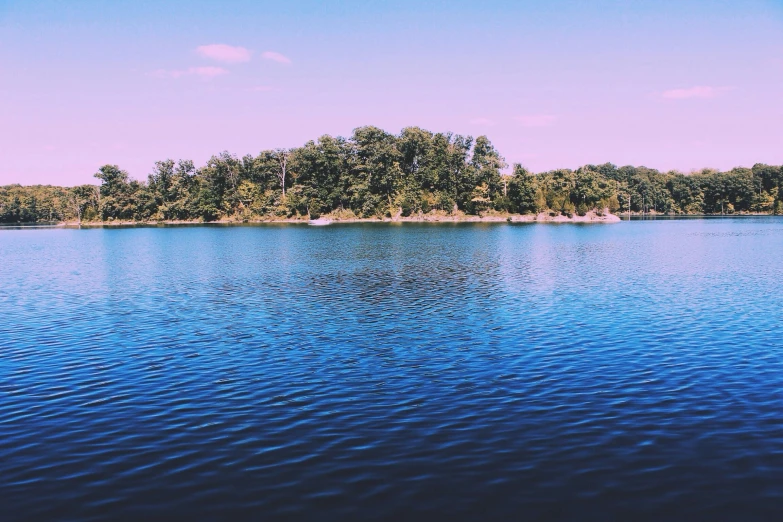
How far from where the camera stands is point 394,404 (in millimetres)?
16844

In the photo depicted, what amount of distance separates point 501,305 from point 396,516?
24.1 m

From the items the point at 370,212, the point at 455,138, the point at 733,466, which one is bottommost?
the point at 733,466

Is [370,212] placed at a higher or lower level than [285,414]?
higher

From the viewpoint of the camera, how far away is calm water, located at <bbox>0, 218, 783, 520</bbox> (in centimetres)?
1145

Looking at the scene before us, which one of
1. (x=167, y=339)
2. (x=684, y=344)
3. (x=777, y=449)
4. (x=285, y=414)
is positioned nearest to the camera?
(x=777, y=449)

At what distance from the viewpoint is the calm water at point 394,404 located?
11.5 metres

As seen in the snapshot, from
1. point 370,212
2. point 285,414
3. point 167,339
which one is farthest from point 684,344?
point 370,212

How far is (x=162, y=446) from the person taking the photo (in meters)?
14.0

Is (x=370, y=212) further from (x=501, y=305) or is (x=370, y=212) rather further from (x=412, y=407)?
(x=412, y=407)

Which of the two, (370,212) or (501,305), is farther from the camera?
(370,212)

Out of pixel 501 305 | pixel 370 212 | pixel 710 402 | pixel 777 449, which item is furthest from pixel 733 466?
pixel 370 212

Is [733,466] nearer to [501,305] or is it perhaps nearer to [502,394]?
[502,394]

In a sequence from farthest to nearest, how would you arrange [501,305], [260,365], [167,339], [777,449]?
[501,305], [167,339], [260,365], [777,449]

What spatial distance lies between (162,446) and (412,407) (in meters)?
6.95
